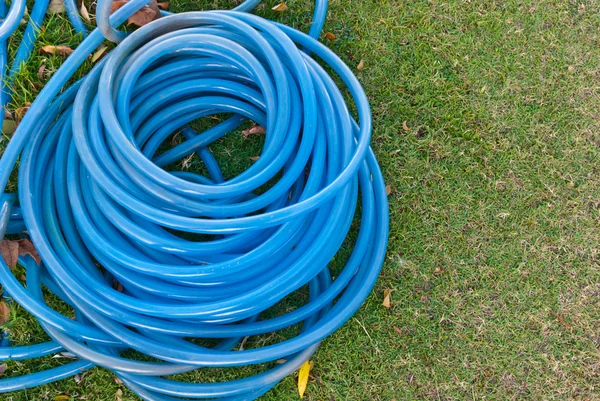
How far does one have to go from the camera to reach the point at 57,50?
8.01 ft

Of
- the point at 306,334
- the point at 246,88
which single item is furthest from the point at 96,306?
the point at 246,88

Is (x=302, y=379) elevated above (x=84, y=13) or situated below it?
below

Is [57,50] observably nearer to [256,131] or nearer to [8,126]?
[8,126]

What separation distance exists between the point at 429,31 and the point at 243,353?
1.98 meters

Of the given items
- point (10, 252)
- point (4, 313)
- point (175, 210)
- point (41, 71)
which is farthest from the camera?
point (41, 71)

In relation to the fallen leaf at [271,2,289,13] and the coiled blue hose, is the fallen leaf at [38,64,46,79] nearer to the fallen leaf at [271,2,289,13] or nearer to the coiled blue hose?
the coiled blue hose

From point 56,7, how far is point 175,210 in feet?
4.52

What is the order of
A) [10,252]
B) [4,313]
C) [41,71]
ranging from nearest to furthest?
1. [10,252]
2. [4,313]
3. [41,71]

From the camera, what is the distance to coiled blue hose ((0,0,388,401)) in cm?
197

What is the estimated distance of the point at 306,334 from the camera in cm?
207

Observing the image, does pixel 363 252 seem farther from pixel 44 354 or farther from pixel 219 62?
pixel 44 354

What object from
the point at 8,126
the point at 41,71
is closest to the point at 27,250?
the point at 8,126

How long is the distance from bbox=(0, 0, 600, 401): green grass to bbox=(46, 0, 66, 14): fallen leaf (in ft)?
0.28

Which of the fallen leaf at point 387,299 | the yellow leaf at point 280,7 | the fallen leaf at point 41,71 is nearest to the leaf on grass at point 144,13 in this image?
the fallen leaf at point 41,71
